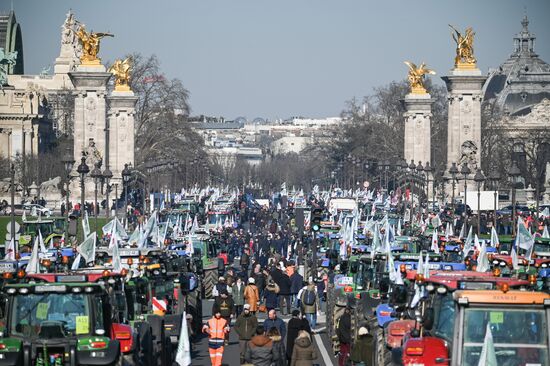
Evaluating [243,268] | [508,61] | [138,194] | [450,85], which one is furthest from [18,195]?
[508,61]

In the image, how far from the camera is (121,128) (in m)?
110

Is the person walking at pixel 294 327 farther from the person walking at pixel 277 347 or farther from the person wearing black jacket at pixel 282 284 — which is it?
the person wearing black jacket at pixel 282 284

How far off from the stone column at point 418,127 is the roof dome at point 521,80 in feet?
125

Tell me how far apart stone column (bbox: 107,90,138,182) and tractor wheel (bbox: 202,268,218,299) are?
61.4 metres

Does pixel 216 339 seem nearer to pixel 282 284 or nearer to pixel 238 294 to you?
pixel 238 294

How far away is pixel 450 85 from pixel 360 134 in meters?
58.3

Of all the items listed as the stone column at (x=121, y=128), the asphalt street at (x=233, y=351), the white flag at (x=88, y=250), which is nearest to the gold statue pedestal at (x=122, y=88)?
the stone column at (x=121, y=128)

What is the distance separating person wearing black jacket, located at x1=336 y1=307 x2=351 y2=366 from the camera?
30750 millimetres

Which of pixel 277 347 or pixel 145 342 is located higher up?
pixel 145 342

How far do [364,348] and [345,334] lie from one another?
3.10 meters

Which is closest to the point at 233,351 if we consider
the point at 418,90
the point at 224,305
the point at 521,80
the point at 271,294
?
the point at 224,305

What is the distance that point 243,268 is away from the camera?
53.8 m

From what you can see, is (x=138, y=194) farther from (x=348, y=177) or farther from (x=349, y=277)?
(x=349, y=277)

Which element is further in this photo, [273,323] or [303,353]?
[273,323]
